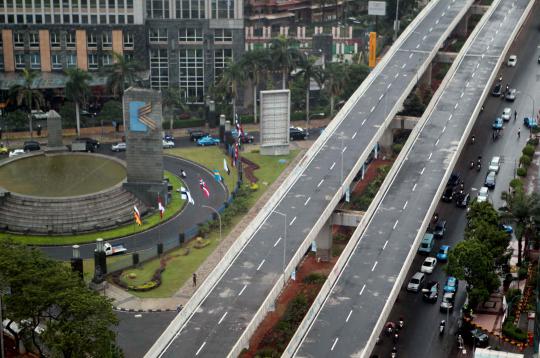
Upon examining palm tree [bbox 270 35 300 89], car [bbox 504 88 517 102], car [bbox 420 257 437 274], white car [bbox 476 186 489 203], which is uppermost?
palm tree [bbox 270 35 300 89]

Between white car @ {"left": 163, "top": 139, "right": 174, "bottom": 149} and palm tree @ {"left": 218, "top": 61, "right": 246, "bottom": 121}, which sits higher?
palm tree @ {"left": 218, "top": 61, "right": 246, "bottom": 121}

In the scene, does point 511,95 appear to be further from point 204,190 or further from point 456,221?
point 204,190

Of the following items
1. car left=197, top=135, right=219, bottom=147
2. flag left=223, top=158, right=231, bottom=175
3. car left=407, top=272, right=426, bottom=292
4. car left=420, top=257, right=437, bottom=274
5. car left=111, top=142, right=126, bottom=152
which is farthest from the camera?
car left=197, top=135, right=219, bottom=147

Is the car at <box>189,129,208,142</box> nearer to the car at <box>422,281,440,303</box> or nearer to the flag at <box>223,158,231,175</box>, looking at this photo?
the flag at <box>223,158,231,175</box>

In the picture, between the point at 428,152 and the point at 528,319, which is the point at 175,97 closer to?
the point at 428,152

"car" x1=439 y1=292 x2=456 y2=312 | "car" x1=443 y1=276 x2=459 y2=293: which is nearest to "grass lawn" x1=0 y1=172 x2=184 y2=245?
"car" x1=443 y1=276 x2=459 y2=293

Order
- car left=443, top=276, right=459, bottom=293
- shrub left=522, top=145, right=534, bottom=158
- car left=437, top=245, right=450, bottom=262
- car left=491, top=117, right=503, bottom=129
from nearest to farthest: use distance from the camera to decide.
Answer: car left=443, top=276, right=459, bottom=293 → car left=437, top=245, right=450, bottom=262 → shrub left=522, top=145, right=534, bottom=158 → car left=491, top=117, right=503, bottom=129
